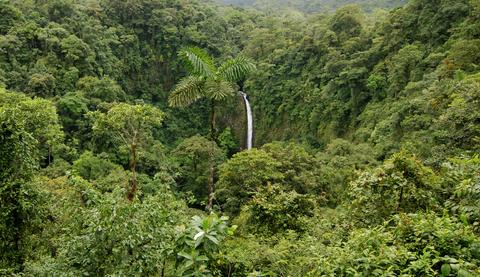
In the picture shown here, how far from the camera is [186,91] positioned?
8.57 meters

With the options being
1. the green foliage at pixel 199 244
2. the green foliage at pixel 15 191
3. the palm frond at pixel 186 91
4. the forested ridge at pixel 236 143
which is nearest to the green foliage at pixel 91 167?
the forested ridge at pixel 236 143

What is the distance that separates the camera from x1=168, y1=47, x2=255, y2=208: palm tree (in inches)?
323

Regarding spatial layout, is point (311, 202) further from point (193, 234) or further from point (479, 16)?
point (479, 16)

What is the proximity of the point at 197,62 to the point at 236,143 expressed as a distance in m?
24.4

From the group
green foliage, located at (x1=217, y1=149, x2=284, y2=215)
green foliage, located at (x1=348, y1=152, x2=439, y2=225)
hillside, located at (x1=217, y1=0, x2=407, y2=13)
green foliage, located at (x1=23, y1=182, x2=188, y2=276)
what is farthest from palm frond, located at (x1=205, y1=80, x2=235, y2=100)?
hillside, located at (x1=217, y1=0, x2=407, y2=13)

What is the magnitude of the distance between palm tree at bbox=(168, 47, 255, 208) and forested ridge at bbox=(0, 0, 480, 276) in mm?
37

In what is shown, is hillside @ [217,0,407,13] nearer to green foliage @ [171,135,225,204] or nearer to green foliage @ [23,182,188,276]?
green foliage @ [171,135,225,204]

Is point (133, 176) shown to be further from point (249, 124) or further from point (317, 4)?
point (317, 4)

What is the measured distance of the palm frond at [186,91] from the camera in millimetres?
8453

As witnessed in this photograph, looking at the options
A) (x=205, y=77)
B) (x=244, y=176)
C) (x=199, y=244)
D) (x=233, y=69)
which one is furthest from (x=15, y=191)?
(x=244, y=176)

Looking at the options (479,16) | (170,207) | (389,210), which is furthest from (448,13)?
(170,207)

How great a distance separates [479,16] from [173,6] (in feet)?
98.9

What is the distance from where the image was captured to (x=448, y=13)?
800 inches

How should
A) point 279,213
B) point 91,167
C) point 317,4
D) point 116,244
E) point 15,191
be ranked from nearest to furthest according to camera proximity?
point 116,244, point 15,191, point 279,213, point 91,167, point 317,4
